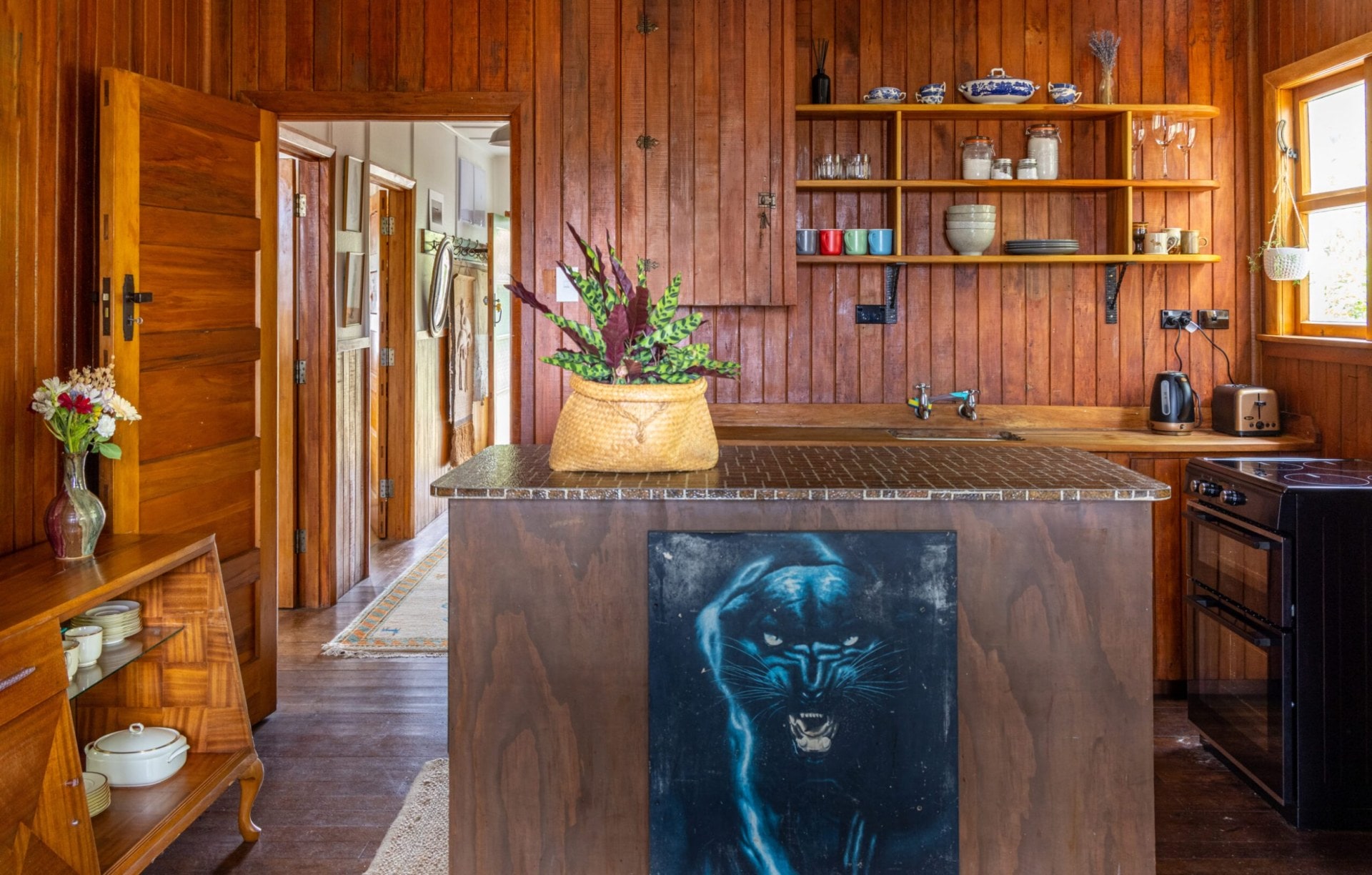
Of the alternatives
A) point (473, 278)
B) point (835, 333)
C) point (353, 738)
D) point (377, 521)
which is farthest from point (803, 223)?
point (473, 278)

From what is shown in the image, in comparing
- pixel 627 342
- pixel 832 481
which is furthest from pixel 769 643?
pixel 627 342

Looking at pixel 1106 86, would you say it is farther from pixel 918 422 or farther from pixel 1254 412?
pixel 918 422

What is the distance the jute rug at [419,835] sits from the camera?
8.63 ft

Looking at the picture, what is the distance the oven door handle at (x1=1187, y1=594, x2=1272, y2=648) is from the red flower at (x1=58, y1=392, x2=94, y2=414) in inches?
115

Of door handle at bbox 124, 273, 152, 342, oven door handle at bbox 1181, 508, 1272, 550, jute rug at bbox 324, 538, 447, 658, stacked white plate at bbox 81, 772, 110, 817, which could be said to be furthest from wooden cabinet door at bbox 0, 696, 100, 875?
oven door handle at bbox 1181, 508, 1272, 550

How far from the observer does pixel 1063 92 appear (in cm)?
426

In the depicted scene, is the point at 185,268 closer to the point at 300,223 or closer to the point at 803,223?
the point at 300,223

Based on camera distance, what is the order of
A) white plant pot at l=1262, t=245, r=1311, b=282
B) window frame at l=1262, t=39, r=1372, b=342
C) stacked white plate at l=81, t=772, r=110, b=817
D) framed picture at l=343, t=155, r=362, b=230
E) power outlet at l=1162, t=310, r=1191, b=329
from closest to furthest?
stacked white plate at l=81, t=772, r=110, b=817 < window frame at l=1262, t=39, r=1372, b=342 < white plant pot at l=1262, t=245, r=1311, b=282 < power outlet at l=1162, t=310, r=1191, b=329 < framed picture at l=343, t=155, r=362, b=230

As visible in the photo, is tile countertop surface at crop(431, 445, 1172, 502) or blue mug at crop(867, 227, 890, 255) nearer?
tile countertop surface at crop(431, 445, 1172, 502)

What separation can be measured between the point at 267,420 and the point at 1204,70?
3.70 m

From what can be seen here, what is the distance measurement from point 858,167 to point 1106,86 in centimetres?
99

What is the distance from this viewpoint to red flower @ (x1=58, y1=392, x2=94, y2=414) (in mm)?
2564

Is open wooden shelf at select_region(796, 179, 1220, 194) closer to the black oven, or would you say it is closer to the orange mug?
the orange mug

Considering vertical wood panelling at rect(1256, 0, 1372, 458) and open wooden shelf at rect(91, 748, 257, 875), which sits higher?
vertical wood panelling at rect(1256, 0, 1372, 458)
